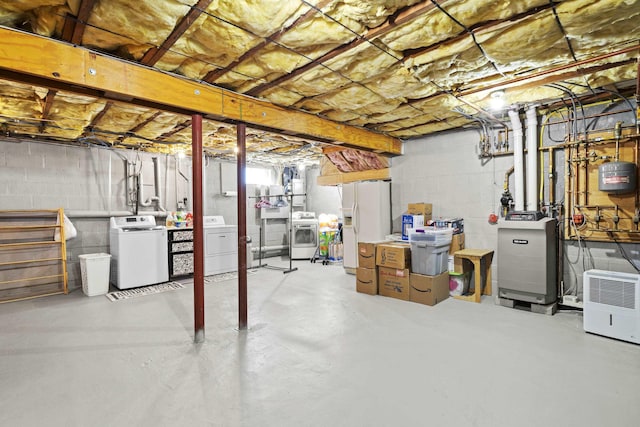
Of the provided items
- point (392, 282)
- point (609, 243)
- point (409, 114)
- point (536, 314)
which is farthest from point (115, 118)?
point (609, 243)

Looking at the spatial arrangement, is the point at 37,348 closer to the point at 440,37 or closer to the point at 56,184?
the point at 56,184

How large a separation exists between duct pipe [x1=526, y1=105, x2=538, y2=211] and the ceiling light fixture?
0.47 meters

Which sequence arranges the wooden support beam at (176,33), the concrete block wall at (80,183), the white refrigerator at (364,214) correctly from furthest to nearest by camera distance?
the white refrigerator at (364,214)
the concrete block wall at (80,183)
the wooden support beam at (176,33)

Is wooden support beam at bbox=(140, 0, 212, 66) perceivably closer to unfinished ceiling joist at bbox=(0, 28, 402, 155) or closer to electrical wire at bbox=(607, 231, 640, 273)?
unfinished ceiling joist at bbox=(0, 28, 402, 155)

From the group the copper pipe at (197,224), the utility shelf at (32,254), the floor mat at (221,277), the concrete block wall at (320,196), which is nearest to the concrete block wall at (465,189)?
the concrete block wall at (320,196)

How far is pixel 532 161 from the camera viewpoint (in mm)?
3932

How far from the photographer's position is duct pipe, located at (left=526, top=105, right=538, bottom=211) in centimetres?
389

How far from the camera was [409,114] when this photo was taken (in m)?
4.08

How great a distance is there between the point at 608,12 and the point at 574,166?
219 cm

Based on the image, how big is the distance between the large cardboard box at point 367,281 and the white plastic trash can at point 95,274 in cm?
370

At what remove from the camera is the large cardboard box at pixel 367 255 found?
4.51 m

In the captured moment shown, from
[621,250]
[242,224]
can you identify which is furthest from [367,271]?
[621,250]

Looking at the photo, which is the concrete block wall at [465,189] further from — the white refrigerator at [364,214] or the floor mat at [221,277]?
the floor mat at [221,277]

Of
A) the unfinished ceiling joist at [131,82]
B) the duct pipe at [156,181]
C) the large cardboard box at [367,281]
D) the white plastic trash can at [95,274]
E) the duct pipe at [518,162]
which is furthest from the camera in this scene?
the duct pipe at [156,181]
